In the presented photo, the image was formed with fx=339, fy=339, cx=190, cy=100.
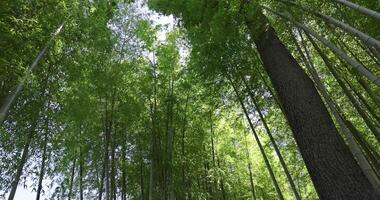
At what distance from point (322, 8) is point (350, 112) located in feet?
8.11

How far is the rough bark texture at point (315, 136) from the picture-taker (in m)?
2.39

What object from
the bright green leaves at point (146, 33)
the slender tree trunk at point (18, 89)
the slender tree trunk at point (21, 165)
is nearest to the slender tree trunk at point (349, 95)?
the slender tree trunk at point (18, 89)

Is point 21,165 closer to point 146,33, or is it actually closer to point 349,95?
point 146,33

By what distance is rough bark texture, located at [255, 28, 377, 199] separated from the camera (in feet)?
7.85

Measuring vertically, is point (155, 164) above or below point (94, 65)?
below

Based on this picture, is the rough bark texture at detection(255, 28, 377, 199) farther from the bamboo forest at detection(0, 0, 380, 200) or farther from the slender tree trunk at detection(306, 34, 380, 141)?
the slender tree trunk at detection(306, 34, 380, 141)

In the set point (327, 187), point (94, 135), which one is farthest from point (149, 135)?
point (327, 187)

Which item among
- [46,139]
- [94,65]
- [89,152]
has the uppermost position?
[94,65]

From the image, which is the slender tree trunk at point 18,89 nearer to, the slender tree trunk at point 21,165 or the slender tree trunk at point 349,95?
the slender tree trunk at point 21,165

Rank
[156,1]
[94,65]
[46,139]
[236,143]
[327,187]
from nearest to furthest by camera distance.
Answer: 1. [327,187]
2. [156,1]
3. [46,139]
4. [94,65]
5. [236,143]

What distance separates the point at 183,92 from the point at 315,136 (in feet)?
16.6

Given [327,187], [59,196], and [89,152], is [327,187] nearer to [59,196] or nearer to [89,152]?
[89,152]

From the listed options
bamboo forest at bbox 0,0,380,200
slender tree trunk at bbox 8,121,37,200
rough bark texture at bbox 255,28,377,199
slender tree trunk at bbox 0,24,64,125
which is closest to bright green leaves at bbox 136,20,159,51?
bamboo forest at bbox 0,0,380,200

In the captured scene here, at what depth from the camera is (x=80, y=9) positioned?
4691 millimetres
